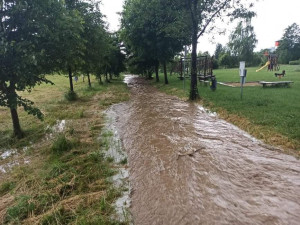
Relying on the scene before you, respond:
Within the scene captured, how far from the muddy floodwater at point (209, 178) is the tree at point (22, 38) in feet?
11.7

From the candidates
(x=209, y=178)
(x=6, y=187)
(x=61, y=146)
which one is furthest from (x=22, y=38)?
(x=209, y=178)

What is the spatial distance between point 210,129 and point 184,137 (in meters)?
1.19

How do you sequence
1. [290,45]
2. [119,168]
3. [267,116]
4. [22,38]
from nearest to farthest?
[119,168]
[22,38]
[267,116]
[290,45]

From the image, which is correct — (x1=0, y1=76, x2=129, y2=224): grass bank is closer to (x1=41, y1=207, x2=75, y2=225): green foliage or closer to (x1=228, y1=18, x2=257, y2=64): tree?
(x1=41, y1=207, x2=75, y2=225): green foliage

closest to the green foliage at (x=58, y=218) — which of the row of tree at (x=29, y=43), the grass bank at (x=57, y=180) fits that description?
the grass bank at (x=57, y=180)

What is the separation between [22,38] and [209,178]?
6.53 metres

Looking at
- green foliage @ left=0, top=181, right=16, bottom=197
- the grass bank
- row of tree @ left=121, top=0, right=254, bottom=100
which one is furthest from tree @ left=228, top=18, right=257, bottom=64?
green foliage @ left=0, top=181, right=16, bottom=197

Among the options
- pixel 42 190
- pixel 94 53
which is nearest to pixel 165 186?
pixel 42 190

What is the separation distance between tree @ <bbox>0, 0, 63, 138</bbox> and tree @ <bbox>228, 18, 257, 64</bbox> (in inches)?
2074

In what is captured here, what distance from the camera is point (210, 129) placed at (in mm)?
7012

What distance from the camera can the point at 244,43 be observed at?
51.0 metres

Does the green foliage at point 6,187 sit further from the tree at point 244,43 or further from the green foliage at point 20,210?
the tree at point 244,43

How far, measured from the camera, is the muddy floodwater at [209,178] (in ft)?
10.4

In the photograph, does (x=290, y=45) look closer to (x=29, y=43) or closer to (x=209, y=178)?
(x=209, y=178)
